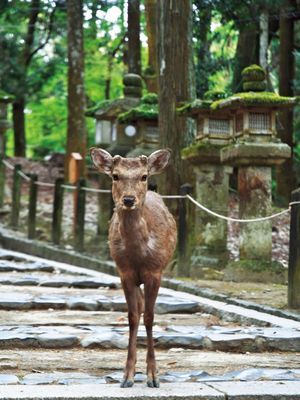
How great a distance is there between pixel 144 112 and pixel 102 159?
1030 centimetres

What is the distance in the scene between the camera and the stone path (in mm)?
5980

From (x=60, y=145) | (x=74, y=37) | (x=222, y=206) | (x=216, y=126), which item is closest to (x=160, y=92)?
(x=216, y=126)

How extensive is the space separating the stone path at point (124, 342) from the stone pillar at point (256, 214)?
7.31ft

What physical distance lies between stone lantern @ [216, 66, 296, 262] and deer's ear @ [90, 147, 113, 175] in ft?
21.8

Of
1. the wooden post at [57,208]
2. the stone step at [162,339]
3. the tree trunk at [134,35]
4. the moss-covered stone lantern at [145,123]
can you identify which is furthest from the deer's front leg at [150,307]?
the tree trunk at [134,35]

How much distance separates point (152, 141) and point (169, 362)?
401 inches

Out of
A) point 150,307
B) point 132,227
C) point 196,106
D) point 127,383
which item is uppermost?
point 196,106

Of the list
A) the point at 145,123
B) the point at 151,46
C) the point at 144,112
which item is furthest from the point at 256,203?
the point at 151,46

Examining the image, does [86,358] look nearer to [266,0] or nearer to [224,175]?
[224,175]

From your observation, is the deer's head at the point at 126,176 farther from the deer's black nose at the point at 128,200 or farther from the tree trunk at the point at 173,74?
the tree trunk at the point at 173,74

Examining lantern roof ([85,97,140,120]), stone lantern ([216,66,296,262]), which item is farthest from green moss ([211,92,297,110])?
lantern roof ([85,97,140,120])

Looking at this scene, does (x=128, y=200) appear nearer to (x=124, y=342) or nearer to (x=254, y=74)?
(x=124, y=342)

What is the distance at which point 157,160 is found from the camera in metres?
6.26

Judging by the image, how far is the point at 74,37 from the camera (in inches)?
877
